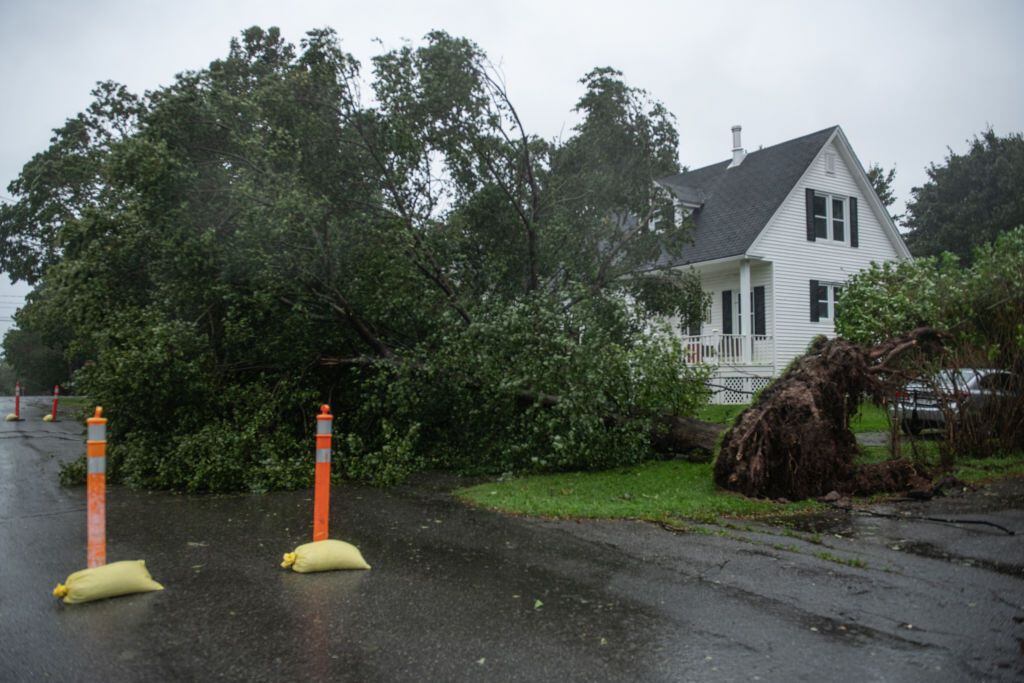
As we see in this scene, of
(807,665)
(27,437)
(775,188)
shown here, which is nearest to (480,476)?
(807,665)

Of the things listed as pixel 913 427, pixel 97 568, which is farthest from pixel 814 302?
pixel 97 568

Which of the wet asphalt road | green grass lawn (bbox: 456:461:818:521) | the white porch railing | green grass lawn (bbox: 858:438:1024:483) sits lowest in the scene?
the wet asphalt road

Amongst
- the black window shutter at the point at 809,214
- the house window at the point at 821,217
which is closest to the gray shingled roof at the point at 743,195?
the black window shutter at the point at 809,214

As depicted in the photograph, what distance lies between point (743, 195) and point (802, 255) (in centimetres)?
252

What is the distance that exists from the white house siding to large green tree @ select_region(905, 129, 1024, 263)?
18.0m

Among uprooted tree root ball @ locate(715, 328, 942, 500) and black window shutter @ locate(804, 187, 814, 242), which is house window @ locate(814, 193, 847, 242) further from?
uprooted tree root ball @ locate(715, 328, 942, 500)

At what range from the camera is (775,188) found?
23.2 meters

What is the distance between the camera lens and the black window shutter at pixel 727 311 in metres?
23.7

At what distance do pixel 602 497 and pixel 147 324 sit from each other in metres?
6.33

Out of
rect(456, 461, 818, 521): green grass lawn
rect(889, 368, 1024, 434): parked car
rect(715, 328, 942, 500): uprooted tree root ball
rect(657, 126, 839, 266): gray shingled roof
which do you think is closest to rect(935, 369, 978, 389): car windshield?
rect(889, 368, 1024, 434): parked car

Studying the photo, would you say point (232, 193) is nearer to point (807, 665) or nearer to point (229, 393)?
point (229, 393)

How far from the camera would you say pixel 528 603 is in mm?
4914

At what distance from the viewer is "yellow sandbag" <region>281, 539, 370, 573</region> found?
18.5 feet

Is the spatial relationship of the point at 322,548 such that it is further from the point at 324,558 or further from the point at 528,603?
the point at 528,603
